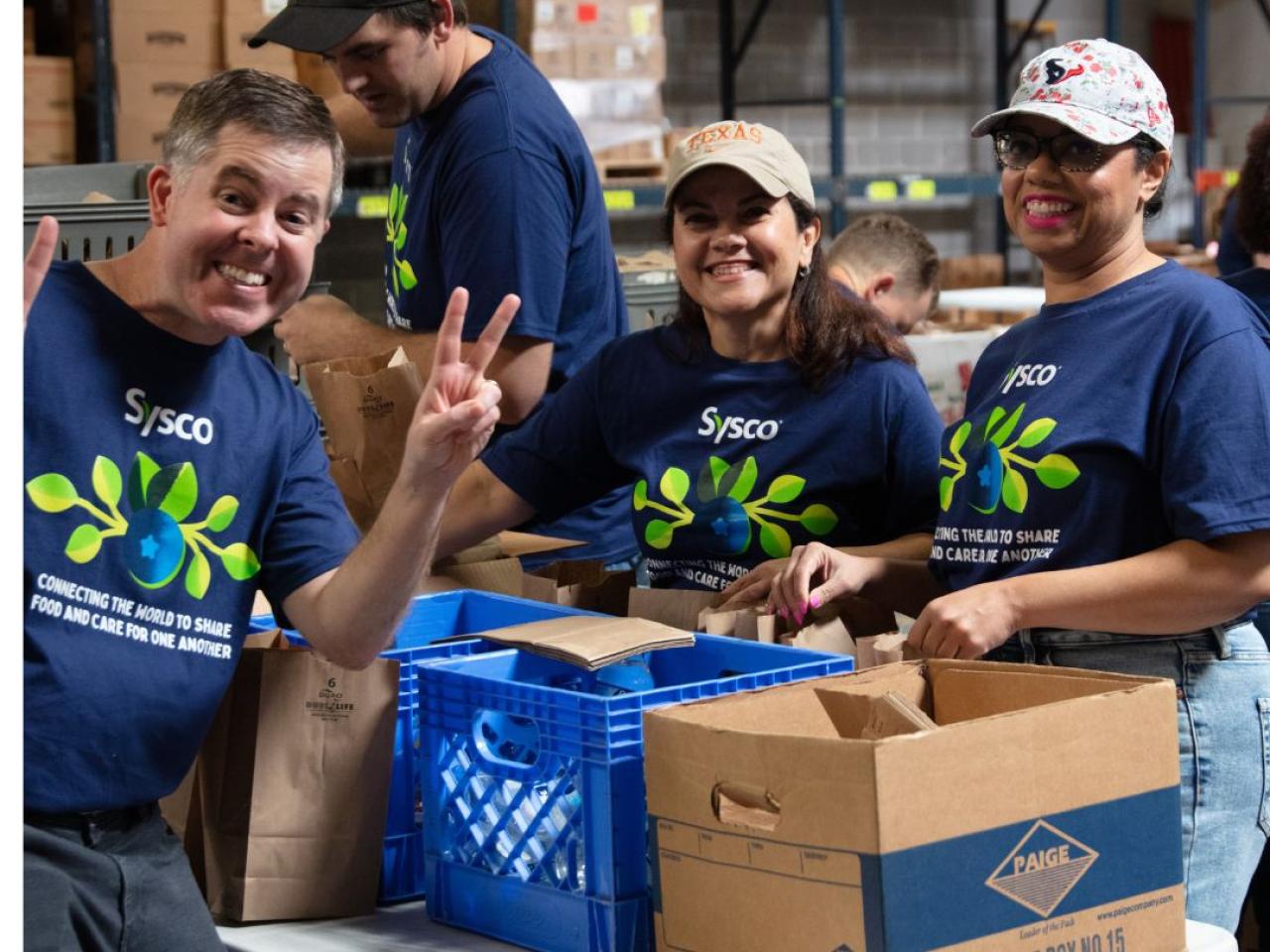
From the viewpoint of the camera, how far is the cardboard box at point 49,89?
5.61m

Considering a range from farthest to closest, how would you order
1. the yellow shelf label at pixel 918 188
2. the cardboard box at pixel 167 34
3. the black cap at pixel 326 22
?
the yellow shelf label at pixel 918 188, the cardboard box at pixel 167 34, the black cap at pixel 326 22

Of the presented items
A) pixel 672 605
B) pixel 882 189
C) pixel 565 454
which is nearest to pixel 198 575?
pixel 672 605

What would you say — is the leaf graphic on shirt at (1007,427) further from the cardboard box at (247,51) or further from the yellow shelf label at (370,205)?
the yellow shelf label at (370,205)

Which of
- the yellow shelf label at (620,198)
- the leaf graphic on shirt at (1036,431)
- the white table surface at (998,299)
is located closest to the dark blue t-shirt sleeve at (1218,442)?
the leaf graphic on shirt at (1036,431)

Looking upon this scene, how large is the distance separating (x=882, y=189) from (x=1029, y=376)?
20.4ft

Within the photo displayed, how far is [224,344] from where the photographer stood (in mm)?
1734

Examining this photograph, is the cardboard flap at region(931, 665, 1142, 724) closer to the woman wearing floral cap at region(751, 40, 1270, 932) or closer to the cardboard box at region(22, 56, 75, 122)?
the woman wearing floral cap at region(751, 40, 1270, 932)

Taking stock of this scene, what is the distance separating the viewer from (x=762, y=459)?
2.20m

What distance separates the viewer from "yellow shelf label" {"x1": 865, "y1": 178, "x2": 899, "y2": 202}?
7.90m

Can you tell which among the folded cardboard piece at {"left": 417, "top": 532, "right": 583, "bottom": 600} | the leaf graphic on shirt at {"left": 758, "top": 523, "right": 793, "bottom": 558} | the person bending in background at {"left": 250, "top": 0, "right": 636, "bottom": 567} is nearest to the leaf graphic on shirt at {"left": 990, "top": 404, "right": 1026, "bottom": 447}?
the leaf graphic on shirt at {"left": 758, "top": 523, "right": 793, "bottom": 558}

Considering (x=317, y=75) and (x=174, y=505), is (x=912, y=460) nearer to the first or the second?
(x=174, y=505)

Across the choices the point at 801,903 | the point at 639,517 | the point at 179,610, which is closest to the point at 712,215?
the point at 639,517

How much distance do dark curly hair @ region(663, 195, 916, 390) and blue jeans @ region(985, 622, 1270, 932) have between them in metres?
0.58

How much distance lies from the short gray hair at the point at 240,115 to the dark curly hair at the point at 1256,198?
152 cm
